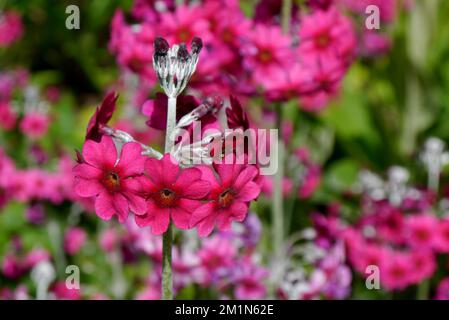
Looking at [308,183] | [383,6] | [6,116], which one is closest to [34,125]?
[6,116]

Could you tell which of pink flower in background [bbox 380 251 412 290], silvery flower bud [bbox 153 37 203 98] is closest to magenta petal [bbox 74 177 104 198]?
silvery flower bud [bbox 153 37 203 98]

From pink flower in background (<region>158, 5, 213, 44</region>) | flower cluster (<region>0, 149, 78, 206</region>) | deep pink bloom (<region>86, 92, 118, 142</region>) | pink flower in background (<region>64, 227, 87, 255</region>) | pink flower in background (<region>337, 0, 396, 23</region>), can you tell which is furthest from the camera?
pink flower in background (<region>337, 0, 396, 23</region>)

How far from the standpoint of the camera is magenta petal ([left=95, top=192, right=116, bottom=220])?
1346 mm

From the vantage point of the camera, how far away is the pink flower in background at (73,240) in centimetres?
313

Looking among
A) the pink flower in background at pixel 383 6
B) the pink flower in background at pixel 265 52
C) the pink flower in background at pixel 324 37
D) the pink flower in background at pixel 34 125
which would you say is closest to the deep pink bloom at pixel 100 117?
the pink flower in background at pixel 265 52

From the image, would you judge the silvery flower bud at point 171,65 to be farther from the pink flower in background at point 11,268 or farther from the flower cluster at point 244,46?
the pink flower in background at point 11,268

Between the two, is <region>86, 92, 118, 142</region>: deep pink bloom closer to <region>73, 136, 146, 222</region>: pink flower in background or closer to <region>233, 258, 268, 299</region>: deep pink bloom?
<region>73, 136, 146, 222</region>: pink flower in background

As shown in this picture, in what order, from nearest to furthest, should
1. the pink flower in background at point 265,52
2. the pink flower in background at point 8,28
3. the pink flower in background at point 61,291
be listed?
the pink flower in background at point 265,52
the pink flower in background at point 61,291
the pink flower in background at point 8,28

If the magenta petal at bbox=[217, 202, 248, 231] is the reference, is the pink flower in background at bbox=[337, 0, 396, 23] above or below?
above

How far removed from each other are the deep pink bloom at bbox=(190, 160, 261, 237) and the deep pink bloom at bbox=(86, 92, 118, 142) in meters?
0.23

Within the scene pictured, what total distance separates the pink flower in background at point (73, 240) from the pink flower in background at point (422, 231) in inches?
52.5

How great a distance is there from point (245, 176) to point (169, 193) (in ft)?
0.46

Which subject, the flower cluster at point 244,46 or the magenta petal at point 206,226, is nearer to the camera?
the magenta petal at point 206,226

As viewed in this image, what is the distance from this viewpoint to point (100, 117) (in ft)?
4.69
